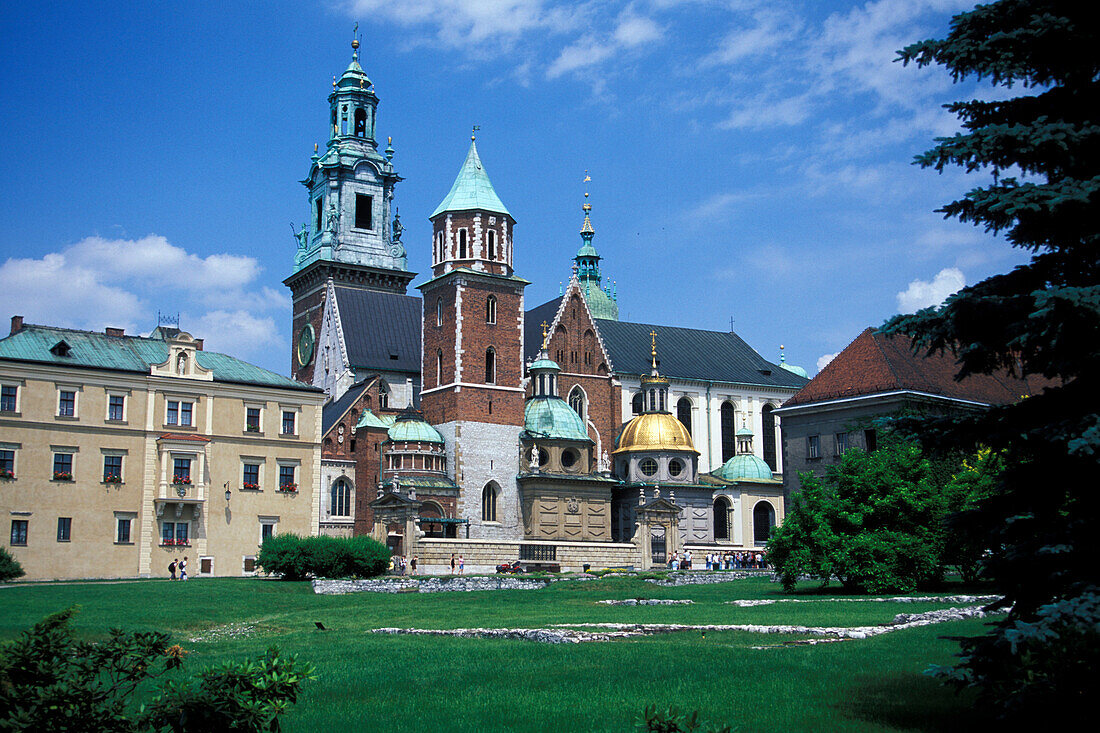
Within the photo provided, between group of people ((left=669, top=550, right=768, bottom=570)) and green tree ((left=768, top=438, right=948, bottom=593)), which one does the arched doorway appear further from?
green tree ((left=768, top=438, right=948, bottom=593))

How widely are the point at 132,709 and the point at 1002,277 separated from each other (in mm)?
11258

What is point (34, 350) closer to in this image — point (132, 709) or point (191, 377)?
point (191, 377)

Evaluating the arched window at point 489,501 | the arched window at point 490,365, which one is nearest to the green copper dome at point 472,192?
the arched window at point 490,365

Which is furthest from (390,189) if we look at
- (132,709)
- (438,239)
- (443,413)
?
(132,709)

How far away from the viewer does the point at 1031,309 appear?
11328mm

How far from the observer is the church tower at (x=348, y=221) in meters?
82.0

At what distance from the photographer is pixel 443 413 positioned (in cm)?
6412

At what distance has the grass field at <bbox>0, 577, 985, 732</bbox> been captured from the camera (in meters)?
12.4

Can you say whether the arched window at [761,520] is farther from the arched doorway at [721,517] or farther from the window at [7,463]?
the window at [7,463]

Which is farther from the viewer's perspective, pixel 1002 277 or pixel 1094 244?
pixel 1002 277

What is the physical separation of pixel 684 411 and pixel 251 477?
118ft

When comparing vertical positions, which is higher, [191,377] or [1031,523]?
[191,377]

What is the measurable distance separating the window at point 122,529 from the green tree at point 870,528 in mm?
29785

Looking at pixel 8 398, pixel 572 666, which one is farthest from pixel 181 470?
pixel 572 666
